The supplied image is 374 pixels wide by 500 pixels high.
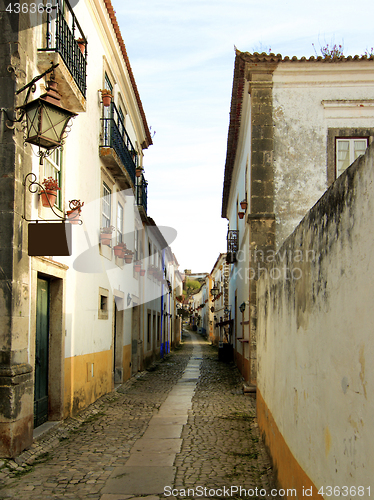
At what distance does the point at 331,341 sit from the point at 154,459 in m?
3.92

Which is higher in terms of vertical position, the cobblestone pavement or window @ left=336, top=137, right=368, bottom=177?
window @ left=336, top=137, right=368, bottom=177

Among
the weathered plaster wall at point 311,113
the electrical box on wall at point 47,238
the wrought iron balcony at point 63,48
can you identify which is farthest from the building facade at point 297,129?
the electrical box on wall at point 47,238

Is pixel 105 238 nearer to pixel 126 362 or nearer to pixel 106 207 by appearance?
pixel 106 207

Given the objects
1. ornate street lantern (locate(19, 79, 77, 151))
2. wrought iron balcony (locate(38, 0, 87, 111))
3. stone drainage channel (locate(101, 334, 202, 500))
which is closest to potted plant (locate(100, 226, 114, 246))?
wrought iron balcony (locate(38, 0, 87, 111))

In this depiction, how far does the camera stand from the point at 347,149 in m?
11.8

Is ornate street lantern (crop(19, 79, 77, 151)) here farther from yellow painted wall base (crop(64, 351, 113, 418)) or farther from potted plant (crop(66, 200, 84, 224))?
yellow painted wall base (crop(64, 351, 113, 418))

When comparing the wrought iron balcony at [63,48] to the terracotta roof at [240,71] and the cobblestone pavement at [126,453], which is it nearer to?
the terracotta roof at [240,71]

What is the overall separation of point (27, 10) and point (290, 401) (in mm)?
5508

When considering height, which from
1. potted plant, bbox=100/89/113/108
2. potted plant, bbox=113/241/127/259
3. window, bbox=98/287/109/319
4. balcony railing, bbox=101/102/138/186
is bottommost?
window, bbox=98/287/109/319

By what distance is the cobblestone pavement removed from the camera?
4.84 metres

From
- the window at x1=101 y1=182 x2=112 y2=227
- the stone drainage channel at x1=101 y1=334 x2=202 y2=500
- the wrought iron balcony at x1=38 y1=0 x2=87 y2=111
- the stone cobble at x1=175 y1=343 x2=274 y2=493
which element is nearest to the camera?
the stone drainage channel at x1=101 y1=334 x2=202 y2=500

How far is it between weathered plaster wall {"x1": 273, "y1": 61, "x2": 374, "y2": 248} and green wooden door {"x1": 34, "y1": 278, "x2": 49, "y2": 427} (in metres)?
6.42

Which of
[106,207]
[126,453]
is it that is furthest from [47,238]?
[106,207]

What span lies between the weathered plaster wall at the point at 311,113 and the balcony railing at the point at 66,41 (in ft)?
17.0
